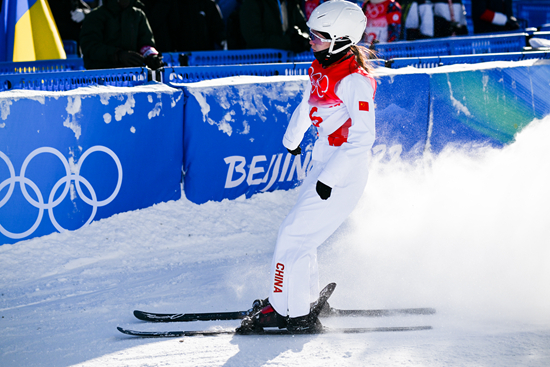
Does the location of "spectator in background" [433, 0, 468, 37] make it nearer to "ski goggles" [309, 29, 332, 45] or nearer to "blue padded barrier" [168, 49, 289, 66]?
"blue padded barrier" [168, 49, 289, 66]

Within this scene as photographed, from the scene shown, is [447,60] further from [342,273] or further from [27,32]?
[27,32]

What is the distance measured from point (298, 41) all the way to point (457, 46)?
2629mm

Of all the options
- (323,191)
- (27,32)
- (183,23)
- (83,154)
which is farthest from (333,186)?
(27,32)

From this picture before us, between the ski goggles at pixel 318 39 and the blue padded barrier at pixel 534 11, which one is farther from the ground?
the blue padded barrier at pixel 534 11

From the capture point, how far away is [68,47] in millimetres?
8469

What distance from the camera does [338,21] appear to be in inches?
138

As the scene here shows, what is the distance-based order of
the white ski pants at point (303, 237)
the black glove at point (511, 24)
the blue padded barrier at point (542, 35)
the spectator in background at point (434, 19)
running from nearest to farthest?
the white ski pants at point (303, 237)
the blue padded barrier at point (542, 35)
the spectator in background at point (434, 19)
the black glove at point (511, 24)

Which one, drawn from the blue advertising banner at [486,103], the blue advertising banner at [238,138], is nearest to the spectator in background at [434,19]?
Answer: the blue advertising banner at [486,103]

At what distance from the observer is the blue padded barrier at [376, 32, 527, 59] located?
27.9ft

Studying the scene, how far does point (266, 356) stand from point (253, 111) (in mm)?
3272

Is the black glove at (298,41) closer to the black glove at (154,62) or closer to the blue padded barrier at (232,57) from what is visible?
the blue padded barrier at (232,57)

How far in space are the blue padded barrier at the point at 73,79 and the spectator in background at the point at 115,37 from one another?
45 centimetres

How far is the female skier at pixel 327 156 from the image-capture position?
11.5 feet

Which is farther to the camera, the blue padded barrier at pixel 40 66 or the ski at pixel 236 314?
the blue padded barrier at pixel 40 66
